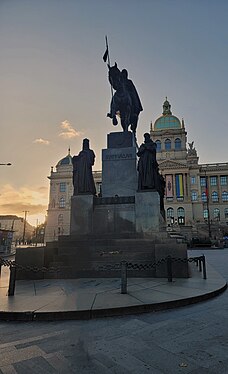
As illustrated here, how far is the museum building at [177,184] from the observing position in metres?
85.2

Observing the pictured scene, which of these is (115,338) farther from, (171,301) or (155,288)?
(155,288)

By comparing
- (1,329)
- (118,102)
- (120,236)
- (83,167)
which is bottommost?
(1,329)

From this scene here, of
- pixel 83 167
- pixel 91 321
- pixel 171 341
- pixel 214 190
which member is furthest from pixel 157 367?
pixel 214 190

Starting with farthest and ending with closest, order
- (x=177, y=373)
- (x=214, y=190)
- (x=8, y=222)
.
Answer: (x=8, y=222), (x=214, y=190), (x=177, y=373)

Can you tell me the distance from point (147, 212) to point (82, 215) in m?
2.76

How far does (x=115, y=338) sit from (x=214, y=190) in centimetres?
9546

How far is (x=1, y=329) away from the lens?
14.6ft

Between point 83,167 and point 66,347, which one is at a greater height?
point 83,167

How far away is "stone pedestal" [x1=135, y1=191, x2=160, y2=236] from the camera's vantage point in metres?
10.3

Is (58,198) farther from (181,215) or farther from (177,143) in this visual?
(177,143)

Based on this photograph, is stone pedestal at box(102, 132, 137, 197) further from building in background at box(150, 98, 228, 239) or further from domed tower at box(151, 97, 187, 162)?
domed tower at box(151, 97, 187, 162)

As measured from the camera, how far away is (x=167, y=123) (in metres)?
98.6

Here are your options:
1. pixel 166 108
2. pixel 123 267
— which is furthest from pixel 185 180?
pixel 123 267

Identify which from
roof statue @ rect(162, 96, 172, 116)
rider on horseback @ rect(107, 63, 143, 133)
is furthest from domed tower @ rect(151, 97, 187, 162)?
rider on horseback @ rect(107, 63, 143, 133)
